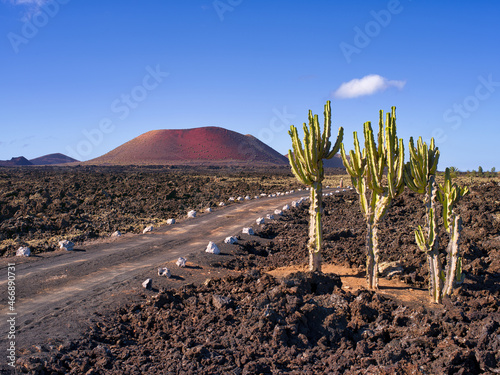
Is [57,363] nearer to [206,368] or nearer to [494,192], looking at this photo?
[206,368]

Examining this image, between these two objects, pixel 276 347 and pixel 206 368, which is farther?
pixel 276 347

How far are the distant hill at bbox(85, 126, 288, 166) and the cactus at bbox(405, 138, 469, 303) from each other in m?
109

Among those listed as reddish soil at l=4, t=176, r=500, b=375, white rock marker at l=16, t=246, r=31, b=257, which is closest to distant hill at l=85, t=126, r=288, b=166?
white rock marker at l=16, t=246, r=31, b=257

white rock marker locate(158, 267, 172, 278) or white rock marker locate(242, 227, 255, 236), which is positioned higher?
white rock marker locate(242, 227, 255, 236)

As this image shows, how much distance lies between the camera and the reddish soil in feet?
16.9

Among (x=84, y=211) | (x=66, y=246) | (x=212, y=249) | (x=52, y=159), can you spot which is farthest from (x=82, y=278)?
(x=52, y=159)

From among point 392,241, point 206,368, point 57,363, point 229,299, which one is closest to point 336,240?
point 392,241

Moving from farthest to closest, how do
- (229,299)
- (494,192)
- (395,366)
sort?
(494,192) < (229,299) < (395,366)

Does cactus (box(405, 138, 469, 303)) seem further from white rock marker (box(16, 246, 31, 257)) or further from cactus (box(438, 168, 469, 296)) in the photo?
white rock marker (box(16, 246, 31, 257))

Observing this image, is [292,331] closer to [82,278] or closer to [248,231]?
[82,278]

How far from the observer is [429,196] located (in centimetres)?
747

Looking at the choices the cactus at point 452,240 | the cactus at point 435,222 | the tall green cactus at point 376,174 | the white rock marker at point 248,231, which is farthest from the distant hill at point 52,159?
the cactus at point 452,240

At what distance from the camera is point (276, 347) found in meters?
5.70

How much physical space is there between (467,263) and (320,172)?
4.60 metres
